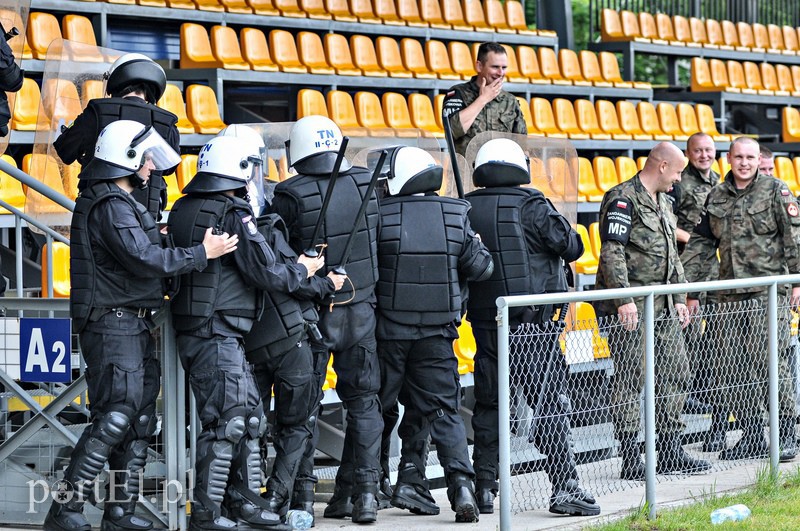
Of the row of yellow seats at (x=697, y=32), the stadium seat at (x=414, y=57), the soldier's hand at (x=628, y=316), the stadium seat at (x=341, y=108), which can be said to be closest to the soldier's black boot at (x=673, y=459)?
the soldier's hand at (x=628, y=316)

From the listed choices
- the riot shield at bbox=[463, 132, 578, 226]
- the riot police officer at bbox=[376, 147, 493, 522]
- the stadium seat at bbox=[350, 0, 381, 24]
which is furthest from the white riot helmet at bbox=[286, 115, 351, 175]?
the stadium seat at bbox=[350, 0, 381, 24]

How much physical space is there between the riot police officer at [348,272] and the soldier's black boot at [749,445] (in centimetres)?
224

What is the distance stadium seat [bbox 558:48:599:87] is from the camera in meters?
14.3


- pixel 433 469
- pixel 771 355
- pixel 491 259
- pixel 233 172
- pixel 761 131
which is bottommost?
pixel 433 469

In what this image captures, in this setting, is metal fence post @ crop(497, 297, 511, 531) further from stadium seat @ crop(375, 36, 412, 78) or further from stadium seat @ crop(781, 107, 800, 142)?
stadium seat @ crop(781, 107, 800, 142)

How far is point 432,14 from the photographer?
1370 centimetres

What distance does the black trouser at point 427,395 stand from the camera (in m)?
5.97

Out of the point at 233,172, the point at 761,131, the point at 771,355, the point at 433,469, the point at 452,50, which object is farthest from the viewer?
the point at 761,131

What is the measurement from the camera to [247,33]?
11289 mm

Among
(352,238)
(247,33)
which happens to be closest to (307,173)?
(352,238)

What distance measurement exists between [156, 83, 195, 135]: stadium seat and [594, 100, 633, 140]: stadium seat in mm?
5334

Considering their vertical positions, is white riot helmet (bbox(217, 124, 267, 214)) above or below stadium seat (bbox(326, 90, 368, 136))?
below

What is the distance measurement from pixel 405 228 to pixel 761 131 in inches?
505

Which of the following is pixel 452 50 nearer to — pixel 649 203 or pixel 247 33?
pixel 247 33
